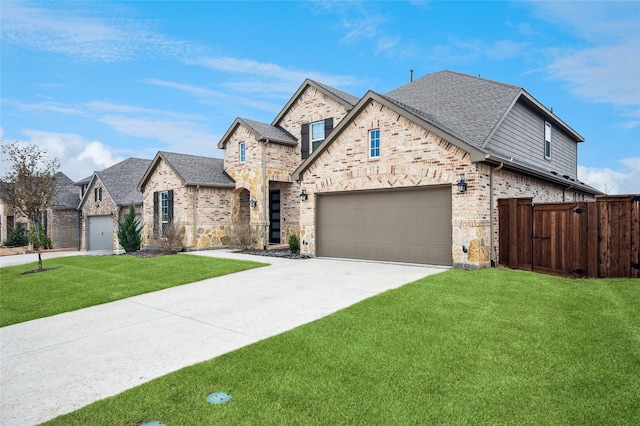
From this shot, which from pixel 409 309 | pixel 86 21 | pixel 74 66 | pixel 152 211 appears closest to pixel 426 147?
pixel 409 309

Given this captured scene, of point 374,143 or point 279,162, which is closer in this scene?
point 374,143

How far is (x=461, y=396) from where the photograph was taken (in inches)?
145

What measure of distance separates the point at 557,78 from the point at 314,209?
13.3 meters

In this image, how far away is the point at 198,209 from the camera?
778 inches

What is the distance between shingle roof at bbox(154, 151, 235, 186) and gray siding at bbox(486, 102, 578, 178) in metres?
14.0

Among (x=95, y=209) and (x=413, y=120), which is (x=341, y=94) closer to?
(x=413, y=120)

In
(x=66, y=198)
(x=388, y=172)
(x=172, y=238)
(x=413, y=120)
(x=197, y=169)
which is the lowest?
(x=172, y=238)

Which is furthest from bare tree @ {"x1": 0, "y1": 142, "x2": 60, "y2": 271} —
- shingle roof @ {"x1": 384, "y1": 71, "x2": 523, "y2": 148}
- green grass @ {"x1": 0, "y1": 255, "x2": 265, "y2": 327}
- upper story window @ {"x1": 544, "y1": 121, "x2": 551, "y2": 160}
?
upper story window @ {"x1": 544, "y1": 121, "x2": 551, "y2": 160}

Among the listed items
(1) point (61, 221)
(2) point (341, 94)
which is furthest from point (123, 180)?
(2) point (341, 94)

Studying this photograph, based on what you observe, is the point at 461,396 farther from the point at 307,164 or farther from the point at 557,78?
the point at 557,78

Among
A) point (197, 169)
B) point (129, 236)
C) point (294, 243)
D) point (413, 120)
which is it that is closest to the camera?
point (413, 120)

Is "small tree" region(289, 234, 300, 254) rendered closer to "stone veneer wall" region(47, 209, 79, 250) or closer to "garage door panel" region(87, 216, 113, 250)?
"garage door panel" region(87, 216, 113, 250)

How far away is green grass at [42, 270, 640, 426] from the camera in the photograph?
344cm

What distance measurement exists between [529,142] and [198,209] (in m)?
16.8
